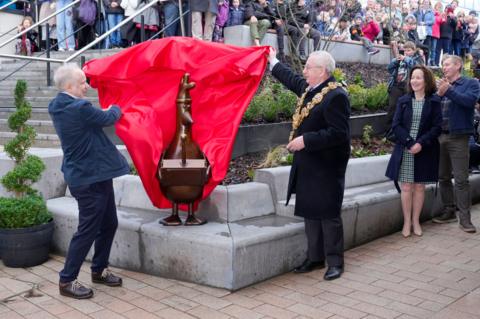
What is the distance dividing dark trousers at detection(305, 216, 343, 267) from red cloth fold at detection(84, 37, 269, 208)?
3.11ft

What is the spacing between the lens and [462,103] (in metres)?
6.06

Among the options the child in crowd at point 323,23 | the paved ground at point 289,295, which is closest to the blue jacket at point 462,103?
the paved ground at point 289,295

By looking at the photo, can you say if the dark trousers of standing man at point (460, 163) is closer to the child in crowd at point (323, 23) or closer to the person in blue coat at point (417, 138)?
the person in blue coat at point (417, 138)

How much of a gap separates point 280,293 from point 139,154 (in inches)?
66.2

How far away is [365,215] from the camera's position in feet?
19.5

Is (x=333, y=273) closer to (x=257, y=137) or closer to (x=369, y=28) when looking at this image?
(x=257, y=137)

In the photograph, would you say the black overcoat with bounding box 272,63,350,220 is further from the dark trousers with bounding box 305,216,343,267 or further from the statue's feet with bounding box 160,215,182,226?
the statue's feet with bounding box 160,215,182,226

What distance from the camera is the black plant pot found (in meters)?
5.03

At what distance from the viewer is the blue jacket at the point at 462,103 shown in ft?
19.9

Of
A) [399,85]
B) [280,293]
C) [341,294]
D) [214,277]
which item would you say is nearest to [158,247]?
[214,277]

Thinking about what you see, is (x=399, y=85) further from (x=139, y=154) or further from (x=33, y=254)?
(x=33, y=254)

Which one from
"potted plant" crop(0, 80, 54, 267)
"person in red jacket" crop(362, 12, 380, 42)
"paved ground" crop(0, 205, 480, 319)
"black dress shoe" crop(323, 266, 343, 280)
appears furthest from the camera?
"person in red jacket" crop(362, 12, 380, 42)

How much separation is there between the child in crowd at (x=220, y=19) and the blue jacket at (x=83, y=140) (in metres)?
6.98

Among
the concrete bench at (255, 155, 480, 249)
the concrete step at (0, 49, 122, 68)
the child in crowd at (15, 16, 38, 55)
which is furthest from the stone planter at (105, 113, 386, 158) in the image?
the child in crowd at (15, 16, 38, 55)
